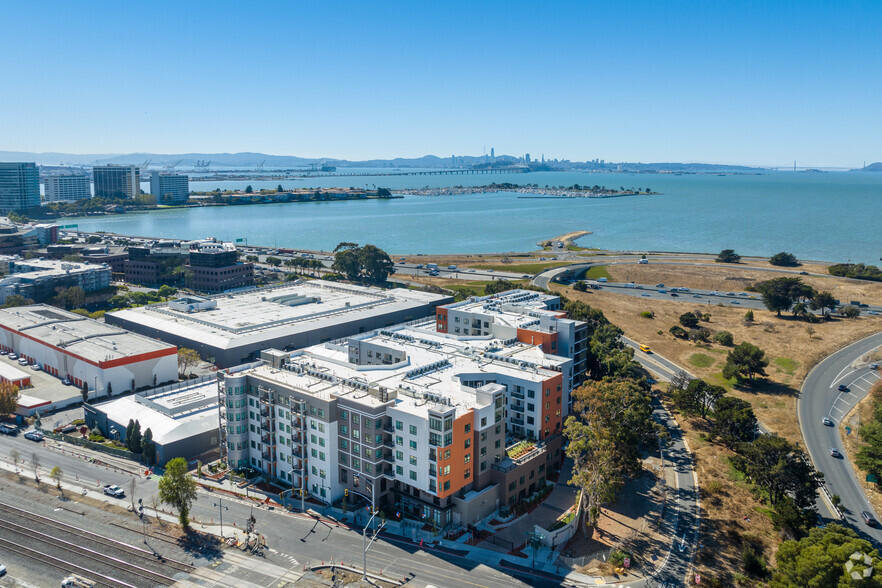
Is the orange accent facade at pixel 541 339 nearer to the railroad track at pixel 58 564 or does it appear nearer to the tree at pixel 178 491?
the tree at pixel 178 491

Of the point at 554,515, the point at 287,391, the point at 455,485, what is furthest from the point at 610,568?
the point at 287,391

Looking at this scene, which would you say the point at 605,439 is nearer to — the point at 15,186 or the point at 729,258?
the point at 729,258

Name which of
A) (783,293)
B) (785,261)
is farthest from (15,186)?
(785,261)

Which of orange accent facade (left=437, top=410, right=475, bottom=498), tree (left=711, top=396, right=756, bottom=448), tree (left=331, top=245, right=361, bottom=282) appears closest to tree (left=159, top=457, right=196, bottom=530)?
orange accent facade (left=437, top=410, right=475, bottom=498)

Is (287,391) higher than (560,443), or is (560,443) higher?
(287,391)

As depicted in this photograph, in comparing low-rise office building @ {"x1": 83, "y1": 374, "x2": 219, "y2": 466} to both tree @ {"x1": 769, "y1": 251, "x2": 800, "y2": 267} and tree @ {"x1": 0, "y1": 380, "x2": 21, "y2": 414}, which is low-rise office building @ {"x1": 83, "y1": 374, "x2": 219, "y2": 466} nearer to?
tree @ {"x1": 0, "y1": 380, "x2": 21, "y2": 414}

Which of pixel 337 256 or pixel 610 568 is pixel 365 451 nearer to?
pixel 610 568

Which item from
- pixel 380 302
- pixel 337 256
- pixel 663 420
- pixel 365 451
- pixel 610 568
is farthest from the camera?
pixel 337 256
